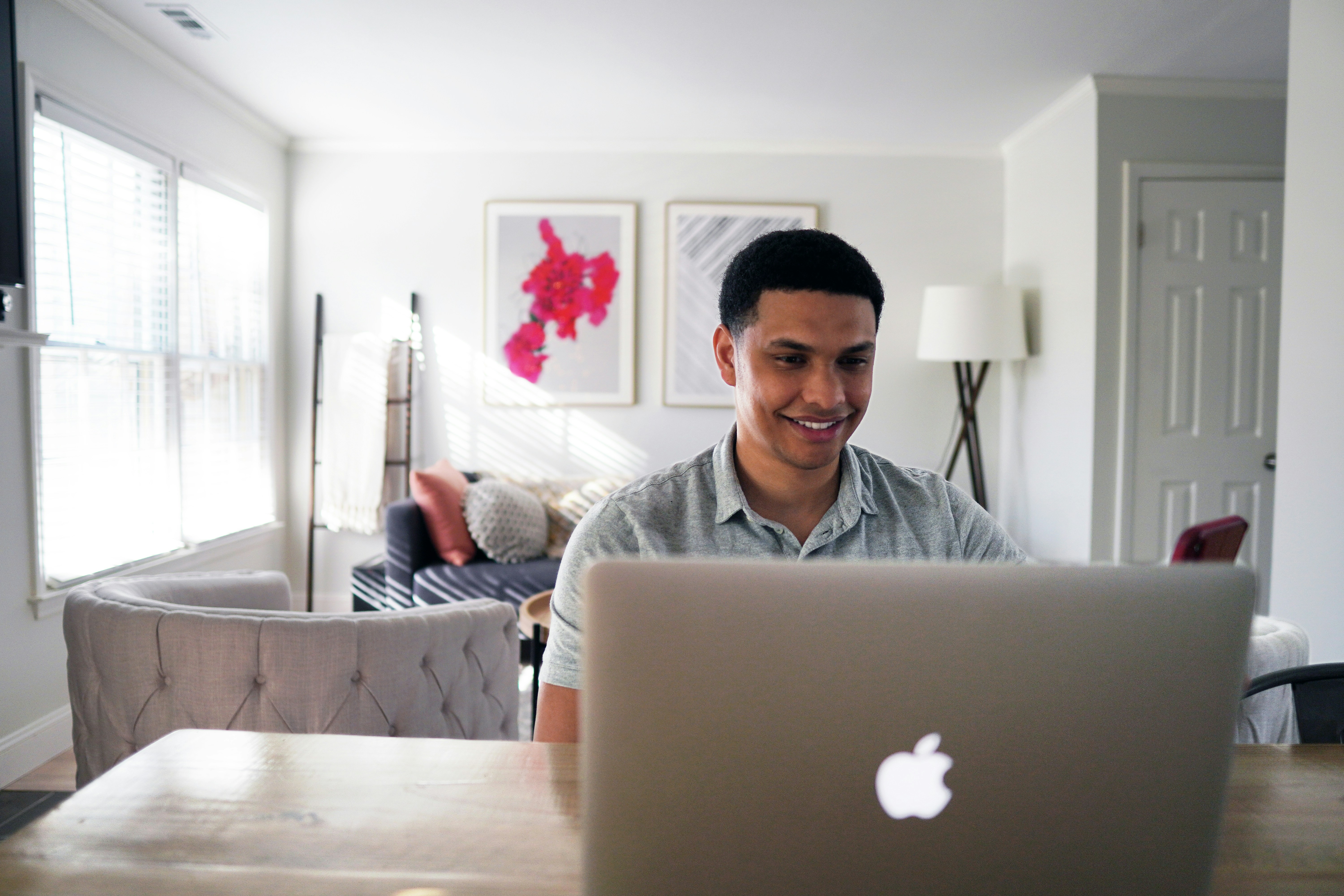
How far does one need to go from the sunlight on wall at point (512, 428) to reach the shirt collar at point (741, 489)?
3.37 meters

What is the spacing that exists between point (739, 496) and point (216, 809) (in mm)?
715

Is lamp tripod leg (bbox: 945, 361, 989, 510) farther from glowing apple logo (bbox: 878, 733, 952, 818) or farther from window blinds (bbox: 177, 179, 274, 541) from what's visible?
glowing apple logo (bbox: 878, 733, 952, 818)

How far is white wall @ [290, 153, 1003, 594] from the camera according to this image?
457cm

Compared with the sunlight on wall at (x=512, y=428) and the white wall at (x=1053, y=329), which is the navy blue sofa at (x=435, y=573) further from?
the white wall at (x=1053, y=329)

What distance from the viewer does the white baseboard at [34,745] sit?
261cm

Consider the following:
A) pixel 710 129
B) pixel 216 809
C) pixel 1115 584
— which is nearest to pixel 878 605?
pixel 1115 584

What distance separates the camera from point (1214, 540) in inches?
84.0

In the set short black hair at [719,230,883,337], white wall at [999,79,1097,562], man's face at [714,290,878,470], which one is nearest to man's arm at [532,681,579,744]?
man's face at [714,290,878,470]

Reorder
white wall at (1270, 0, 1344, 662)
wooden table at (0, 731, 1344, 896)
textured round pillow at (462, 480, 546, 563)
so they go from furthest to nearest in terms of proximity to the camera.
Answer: textured round pillow at (462, 480, 546, 563) < white wall at (1270, 0, 1344, 662) < wooden table at (0, 731, 1344, 896)

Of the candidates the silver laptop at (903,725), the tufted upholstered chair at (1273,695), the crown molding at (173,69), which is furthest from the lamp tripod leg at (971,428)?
the silver laptop at (903,725)

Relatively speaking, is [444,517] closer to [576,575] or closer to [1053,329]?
[576,575]

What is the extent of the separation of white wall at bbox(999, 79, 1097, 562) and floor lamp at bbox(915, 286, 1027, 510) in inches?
6.1

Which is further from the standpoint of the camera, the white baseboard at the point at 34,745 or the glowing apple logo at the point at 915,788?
the white baseboard at the point at 34,745

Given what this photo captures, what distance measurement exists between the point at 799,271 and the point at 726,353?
208mm
